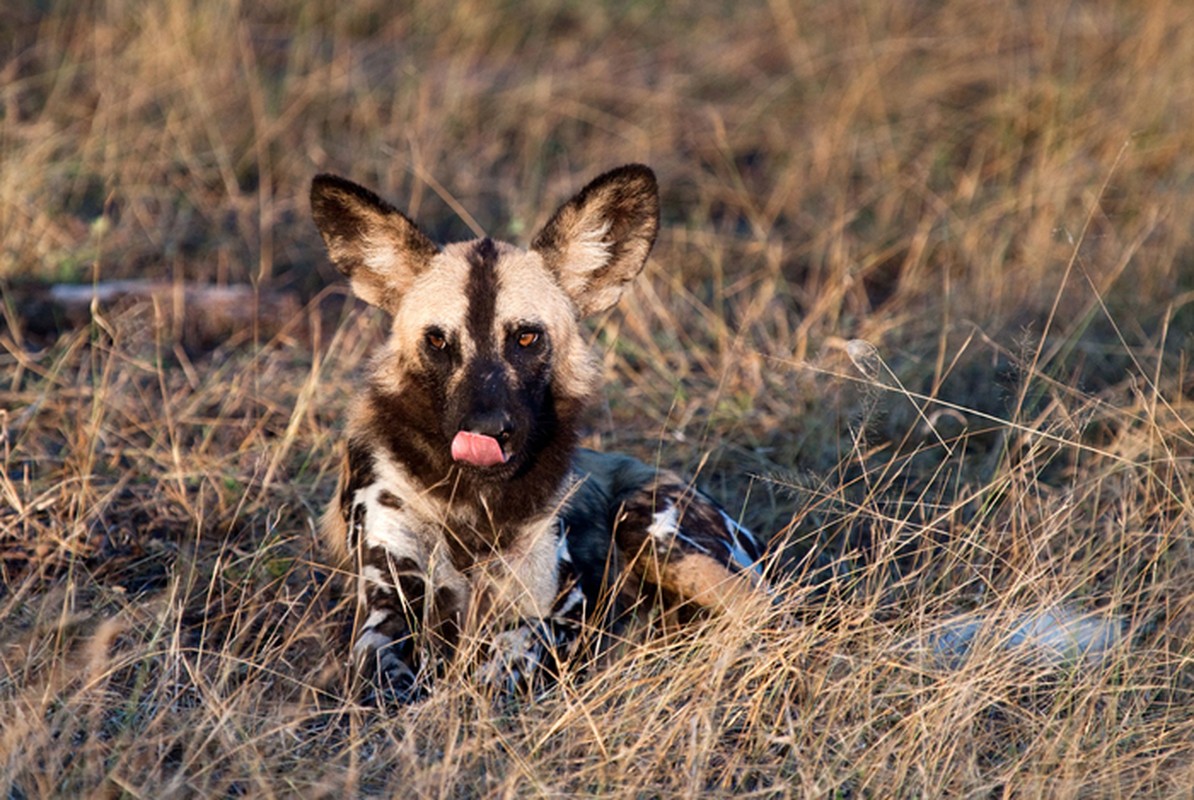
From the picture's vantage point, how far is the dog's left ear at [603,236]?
357 centimetres

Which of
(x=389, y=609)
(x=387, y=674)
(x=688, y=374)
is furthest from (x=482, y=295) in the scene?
(x=688, y=374)

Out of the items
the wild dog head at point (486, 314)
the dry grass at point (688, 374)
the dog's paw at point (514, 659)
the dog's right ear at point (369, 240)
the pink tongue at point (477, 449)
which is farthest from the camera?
the dog's right ear at point (369, 240)

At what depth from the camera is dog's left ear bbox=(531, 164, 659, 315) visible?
3.57m

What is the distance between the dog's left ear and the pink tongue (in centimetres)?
60

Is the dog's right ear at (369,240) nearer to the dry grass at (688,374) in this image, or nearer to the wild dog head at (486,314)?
the wild dog head at (486,314)

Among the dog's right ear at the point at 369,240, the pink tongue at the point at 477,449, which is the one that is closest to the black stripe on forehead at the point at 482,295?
the dog's right ear at the point at 369,240

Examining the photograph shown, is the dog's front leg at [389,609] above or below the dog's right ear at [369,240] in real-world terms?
below

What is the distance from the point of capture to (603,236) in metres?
3.67

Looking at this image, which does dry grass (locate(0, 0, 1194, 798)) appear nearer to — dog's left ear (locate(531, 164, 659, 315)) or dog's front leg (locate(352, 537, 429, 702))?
dog's front leg (locate(352, 537, 429, 702))

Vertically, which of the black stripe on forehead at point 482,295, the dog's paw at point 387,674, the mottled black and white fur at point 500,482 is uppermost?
the black stripe on forehead at point 482,295

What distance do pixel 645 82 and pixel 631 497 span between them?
12.7ft

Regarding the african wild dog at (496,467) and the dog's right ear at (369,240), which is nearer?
the african wild dog at (496,467)

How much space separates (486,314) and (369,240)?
0.39 m

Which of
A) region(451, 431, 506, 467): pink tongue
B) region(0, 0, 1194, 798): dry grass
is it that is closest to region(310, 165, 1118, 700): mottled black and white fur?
region(451, 431, 506, 467): pink tongue
